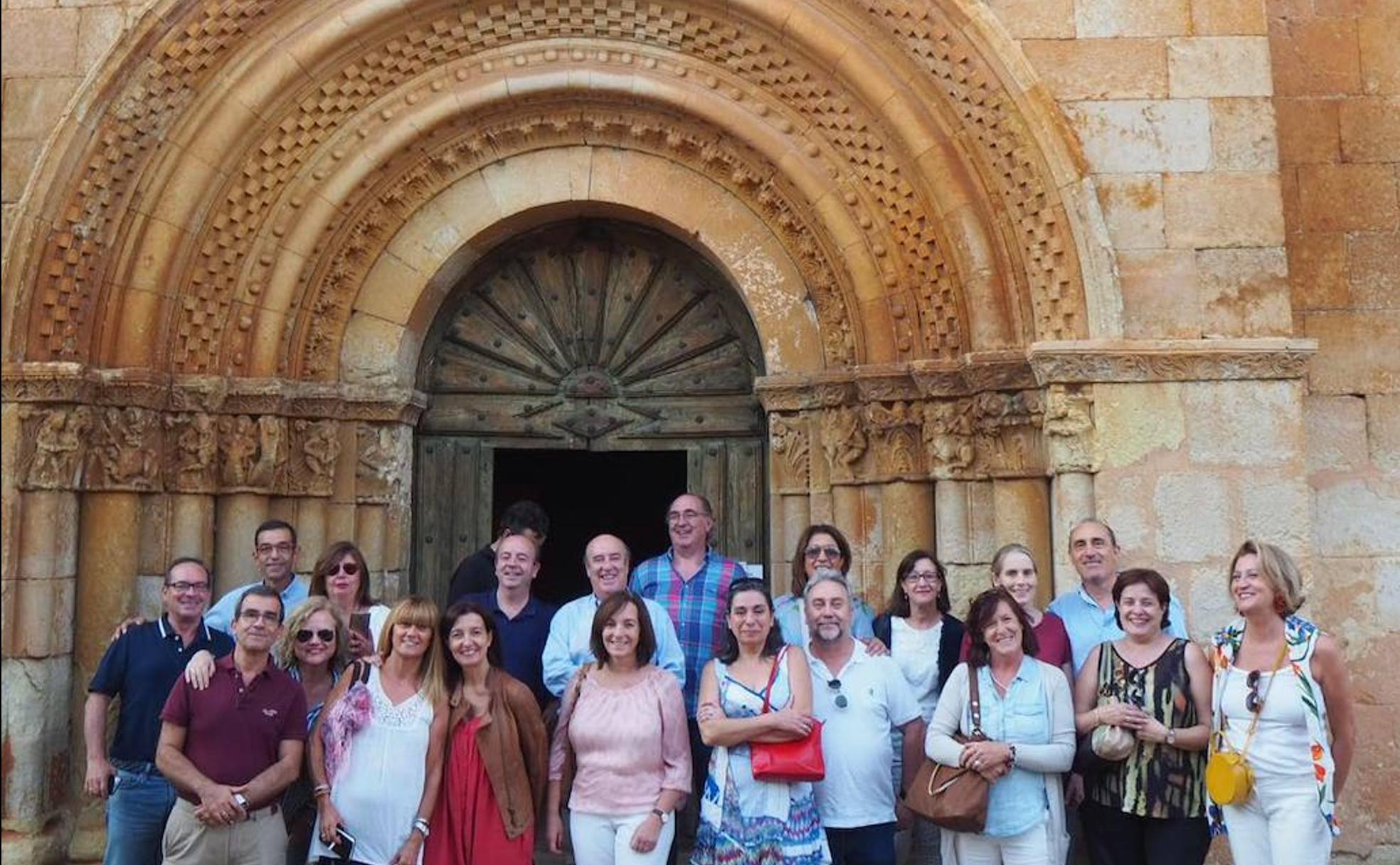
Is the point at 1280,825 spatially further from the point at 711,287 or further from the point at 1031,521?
the point at 711,287

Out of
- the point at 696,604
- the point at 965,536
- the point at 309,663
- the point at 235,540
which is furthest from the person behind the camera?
the point at 235,540

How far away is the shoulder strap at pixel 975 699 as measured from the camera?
3.96 metres

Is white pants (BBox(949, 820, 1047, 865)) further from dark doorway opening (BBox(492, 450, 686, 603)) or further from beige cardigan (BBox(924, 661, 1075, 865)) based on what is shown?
dark doorway opening (BBox(492, 450, 686, 603))

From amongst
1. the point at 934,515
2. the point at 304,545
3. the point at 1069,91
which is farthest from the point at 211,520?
the point at 1069,91

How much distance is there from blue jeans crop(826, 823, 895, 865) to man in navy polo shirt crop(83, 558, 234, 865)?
7.63 ft

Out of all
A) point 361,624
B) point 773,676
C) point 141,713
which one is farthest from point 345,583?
point 773,676

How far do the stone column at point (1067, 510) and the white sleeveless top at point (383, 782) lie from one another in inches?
116

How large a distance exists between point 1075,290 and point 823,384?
4.41 feet

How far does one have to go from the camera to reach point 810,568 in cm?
465

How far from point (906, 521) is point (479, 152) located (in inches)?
117

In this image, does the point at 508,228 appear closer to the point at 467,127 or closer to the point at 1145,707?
the point at 467,127

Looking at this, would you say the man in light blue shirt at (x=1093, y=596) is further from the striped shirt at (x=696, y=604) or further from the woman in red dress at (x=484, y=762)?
the woman in red dress at (x=484, y=762)

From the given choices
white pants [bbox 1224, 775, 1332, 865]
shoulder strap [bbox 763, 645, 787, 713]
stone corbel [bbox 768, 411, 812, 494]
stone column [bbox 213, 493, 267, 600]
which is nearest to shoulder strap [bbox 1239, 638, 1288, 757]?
white pants [bbox 1224, 775, 1332, 865]

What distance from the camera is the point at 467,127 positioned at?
20.8 feet
